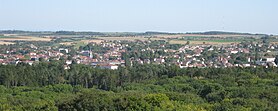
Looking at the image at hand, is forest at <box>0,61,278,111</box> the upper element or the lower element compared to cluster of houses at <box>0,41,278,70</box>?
upper

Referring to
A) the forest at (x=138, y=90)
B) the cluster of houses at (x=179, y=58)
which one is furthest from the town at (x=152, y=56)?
the forest at (x=138, y=90)

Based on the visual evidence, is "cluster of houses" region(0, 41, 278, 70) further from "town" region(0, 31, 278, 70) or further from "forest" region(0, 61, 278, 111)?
"forest" region(0, 61, 278, 111)

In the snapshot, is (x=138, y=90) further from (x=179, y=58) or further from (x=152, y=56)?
(x=152, y=56)

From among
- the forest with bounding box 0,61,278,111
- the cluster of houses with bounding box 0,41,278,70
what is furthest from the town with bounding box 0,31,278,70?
the forest with bounding box 0,61,278,111

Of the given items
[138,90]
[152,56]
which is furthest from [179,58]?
[138,90]

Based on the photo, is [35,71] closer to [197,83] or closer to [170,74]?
[170,74]

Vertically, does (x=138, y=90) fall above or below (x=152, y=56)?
above

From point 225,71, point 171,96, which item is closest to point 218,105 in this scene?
point 171,96

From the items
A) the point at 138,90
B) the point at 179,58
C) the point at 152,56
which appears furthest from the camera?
the point at 152,56
